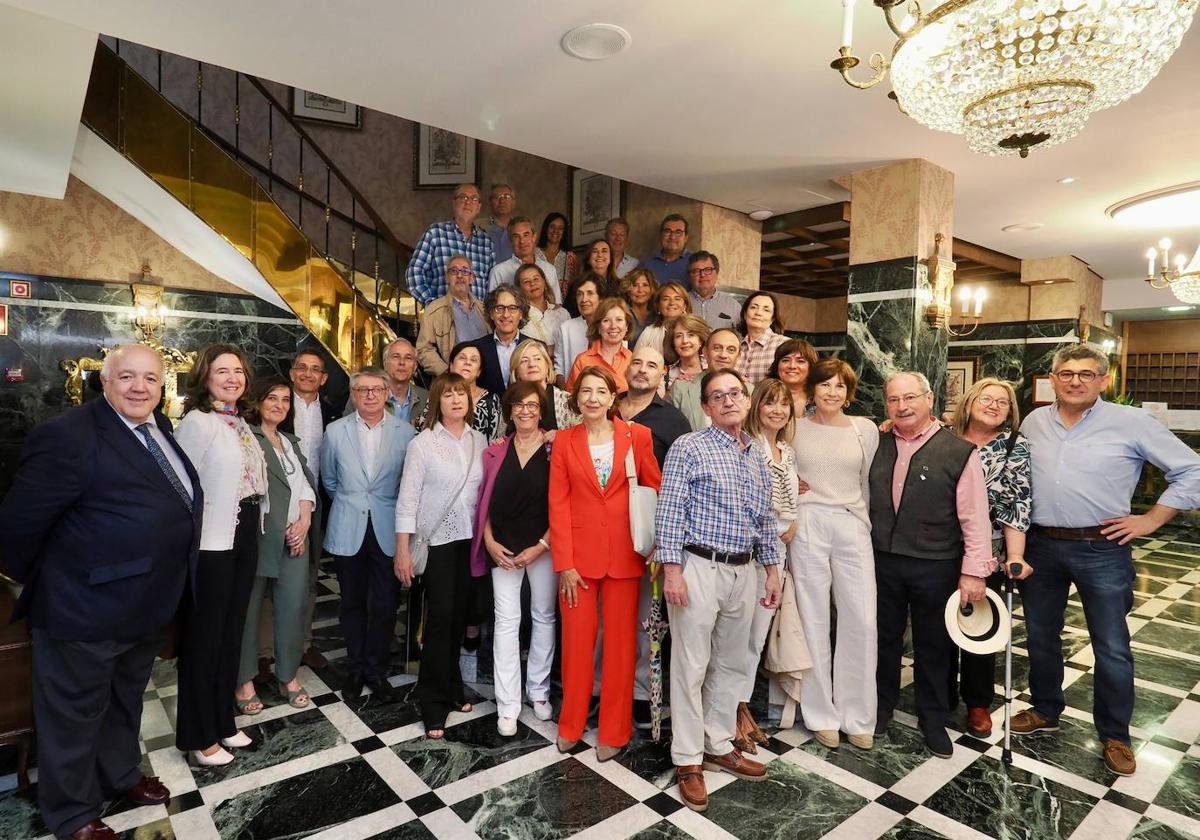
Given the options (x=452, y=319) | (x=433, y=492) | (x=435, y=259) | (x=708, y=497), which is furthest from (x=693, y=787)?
(x=435, y=259)

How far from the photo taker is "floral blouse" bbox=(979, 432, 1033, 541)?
10.4 feet

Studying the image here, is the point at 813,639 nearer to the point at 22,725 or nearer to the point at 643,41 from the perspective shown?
the point at 643,41

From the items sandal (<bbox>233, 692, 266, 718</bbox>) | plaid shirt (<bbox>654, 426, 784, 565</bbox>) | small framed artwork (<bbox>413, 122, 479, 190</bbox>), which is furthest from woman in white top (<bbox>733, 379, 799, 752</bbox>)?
small framed artwork (<bbox>413, 122, 479, 190</bbox>)

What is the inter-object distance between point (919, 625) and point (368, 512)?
2.79 metres

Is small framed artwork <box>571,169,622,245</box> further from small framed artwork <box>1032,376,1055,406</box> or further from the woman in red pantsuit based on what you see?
small framed artwork <box>1032,376,1055,406</box>

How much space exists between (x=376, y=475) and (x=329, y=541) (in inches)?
16.8

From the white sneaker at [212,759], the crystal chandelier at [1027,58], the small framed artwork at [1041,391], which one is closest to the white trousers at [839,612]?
the crystal chandelier at [1027,58]

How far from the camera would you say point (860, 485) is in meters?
3.22

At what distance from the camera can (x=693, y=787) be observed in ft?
8.71

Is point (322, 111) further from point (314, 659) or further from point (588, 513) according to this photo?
point (588, 513)

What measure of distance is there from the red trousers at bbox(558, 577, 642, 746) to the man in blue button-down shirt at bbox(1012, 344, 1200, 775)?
1996mm

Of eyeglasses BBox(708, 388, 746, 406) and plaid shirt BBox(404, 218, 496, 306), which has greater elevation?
plaid shirt BBox(404, 218, 496, 306)

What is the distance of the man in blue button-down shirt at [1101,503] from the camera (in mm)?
2971

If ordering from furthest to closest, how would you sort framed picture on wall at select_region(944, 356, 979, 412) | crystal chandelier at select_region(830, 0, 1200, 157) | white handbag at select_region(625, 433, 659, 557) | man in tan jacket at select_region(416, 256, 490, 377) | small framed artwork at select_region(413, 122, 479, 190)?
framed picture on wall at select_region(944, 356, 979, 412) < small framed artwork at select_region(413, 122, 479, 190) < man in tan jacket at select_region(416, 256, 490, 377) < white handbag at select_region(625, 433, 659, 557) < crystal chandelier at select_region(830, 0, 1200, 157)
